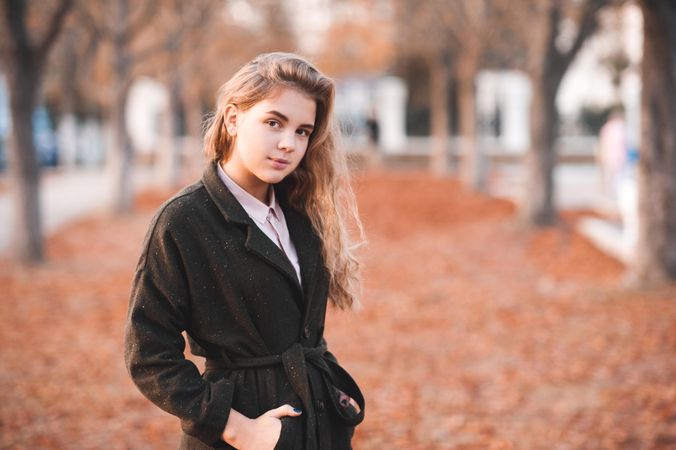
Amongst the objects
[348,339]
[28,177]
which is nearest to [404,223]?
[28,177]

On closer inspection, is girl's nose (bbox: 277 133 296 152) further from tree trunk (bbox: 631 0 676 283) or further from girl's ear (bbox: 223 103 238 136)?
tree trunk (bbox: 631 0 676 283)

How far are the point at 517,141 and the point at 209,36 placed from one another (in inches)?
938

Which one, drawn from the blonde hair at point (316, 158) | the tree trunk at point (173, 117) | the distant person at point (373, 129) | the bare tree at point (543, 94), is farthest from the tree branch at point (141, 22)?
the distant person at point (373, 129)

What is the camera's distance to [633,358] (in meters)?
7.01

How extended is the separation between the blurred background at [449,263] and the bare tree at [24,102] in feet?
0.09

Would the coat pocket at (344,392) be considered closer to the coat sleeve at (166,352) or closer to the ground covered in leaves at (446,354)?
the coat sleeve at (166,352)

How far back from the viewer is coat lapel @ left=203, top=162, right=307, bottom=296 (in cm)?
221

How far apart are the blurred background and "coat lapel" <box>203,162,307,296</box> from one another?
48 centimetres

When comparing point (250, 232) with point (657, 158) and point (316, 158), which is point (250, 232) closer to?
point (316, 158)

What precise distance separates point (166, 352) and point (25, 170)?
10.5m

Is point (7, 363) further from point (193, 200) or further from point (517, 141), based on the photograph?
point (517, 141)

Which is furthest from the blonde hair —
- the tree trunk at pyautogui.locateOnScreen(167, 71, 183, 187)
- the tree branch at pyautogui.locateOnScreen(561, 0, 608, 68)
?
the tree trunk at pyautogui.locateOnScreen(167, 71, 183, 187)

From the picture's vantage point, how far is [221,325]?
2195 mm

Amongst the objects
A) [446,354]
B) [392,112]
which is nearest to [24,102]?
[446,354]
